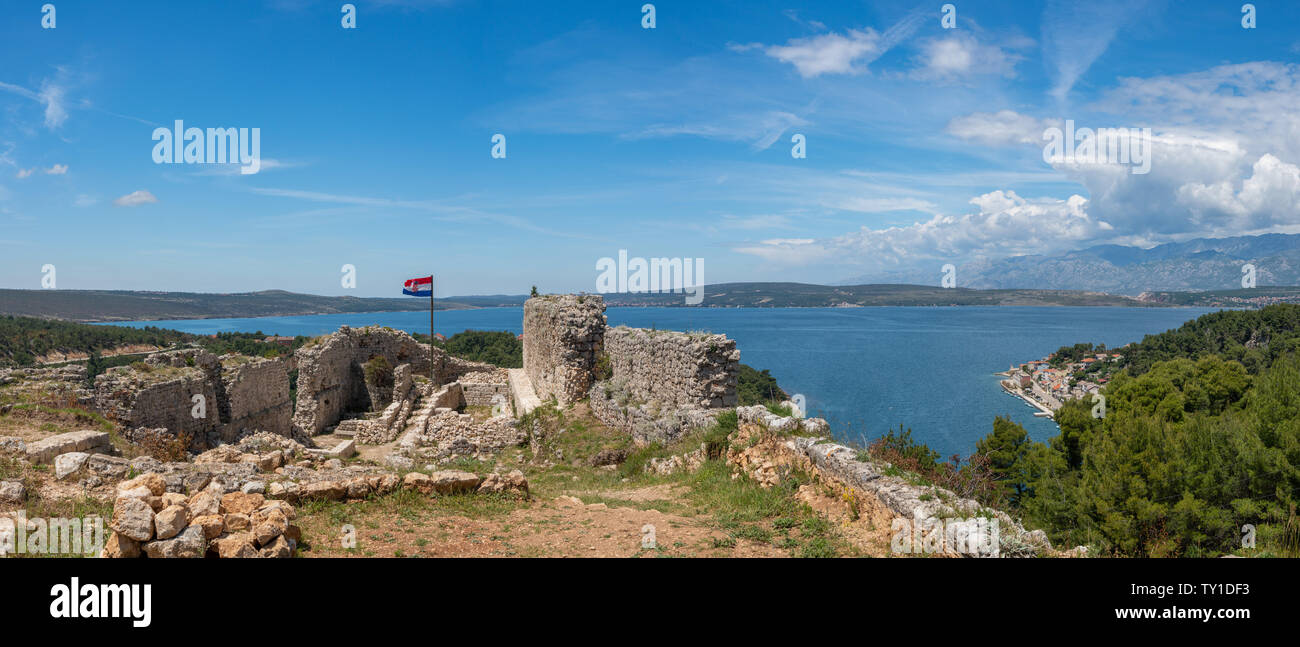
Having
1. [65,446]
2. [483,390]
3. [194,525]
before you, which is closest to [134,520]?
[194,525]

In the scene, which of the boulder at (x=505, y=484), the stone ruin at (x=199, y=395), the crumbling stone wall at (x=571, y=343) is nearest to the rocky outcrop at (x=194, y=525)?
the boulder at (x=505, y=484)

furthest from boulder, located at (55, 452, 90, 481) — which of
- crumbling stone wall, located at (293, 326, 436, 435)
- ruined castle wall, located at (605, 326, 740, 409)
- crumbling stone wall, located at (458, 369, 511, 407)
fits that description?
crumbling stone wall, located at (458, 369, 511, 407)

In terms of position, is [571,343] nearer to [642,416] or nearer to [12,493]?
[642,416]

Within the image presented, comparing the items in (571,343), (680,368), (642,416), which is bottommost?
(642,416)

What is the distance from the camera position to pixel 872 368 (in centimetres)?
9275

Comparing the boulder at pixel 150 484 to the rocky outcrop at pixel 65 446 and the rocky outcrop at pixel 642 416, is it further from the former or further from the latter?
the rocky outcrop at pixel 642 416

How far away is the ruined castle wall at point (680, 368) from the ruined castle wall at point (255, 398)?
36.3ft

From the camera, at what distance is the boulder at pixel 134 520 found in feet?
15.2

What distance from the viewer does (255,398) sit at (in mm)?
18469

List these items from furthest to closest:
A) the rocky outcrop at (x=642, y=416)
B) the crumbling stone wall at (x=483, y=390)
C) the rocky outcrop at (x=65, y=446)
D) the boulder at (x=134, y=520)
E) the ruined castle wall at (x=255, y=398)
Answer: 1. the crumbling stone wall at (x=483, y=390)
2. the ruined castle wall at (x=255, y=398)
3. the rocky outcrop at (x=642, y=416)
4. the rocky outcrop at (x=65, y=446)
5. the boulder at (x=134, y=520)

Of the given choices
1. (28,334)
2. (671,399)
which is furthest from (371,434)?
(28,334)

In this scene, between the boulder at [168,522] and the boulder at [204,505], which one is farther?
the boulder at [204,505]

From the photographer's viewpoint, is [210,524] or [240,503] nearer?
[210,524]

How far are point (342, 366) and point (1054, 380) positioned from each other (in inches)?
3218
